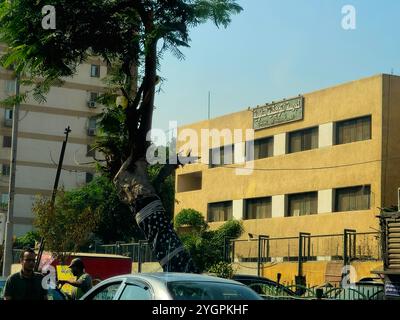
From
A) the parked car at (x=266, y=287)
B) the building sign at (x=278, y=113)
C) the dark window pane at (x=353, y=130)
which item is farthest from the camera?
the building sign at (x=278, y=113)

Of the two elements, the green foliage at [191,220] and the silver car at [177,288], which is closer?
the silver car at [177,288]

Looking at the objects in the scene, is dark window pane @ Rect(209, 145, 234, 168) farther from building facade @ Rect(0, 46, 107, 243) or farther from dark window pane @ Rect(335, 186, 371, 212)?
building facade @ Rect(0, 46, 107, 243)

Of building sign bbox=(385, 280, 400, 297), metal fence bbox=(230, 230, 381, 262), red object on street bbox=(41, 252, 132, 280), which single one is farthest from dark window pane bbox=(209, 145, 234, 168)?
building sign bbox=(385, 280, 400, 297)

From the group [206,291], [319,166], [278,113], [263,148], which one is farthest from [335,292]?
[263,148]

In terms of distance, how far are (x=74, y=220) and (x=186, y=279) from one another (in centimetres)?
1822

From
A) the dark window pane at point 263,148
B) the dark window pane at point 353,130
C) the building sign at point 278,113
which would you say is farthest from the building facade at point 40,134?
the dark window pane at point 353,130

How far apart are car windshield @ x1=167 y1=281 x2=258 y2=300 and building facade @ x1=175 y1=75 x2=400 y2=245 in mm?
19763

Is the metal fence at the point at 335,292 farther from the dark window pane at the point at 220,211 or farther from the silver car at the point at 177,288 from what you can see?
the dark window pane at the point at 220,211

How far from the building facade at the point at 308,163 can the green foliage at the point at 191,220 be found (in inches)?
28.3

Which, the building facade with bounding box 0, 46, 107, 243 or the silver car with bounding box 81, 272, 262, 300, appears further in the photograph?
the building facade with bounding box 0, 46, 107, 243

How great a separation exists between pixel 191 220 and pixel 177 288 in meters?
32.2

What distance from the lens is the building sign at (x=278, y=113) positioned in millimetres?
33750

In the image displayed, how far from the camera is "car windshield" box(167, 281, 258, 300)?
6.55 metres

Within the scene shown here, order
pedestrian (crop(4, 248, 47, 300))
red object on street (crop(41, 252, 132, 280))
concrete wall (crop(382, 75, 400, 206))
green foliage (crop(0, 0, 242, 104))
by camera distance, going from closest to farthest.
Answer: pedestrian (crop(4, 248, 47, 300)) < green foliage (crop(0, 0, 242, 104)) < red object on street (crop(41, 252, 132, 280)) < concrete wall (crop(382, 75, 400, 206))
